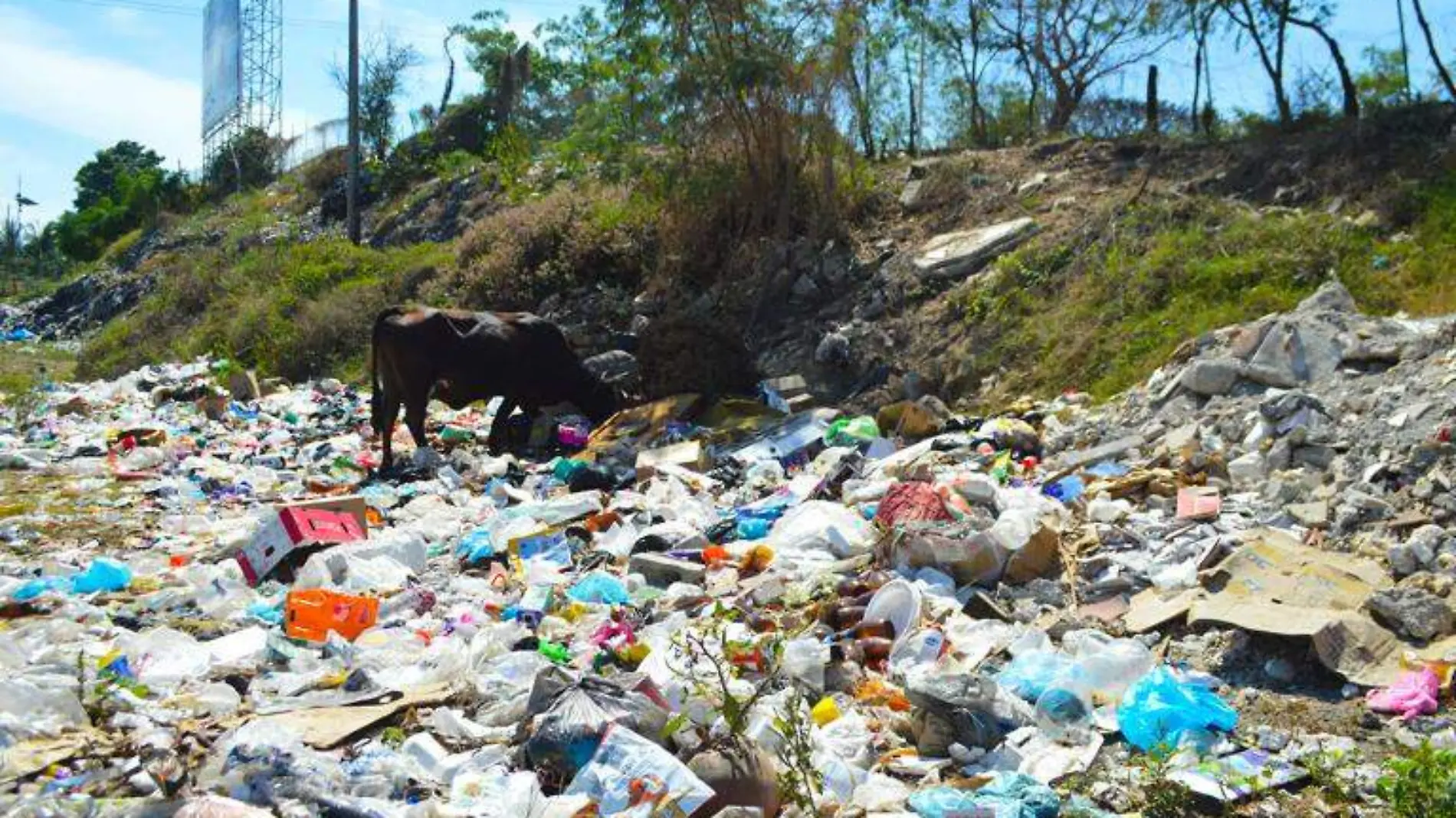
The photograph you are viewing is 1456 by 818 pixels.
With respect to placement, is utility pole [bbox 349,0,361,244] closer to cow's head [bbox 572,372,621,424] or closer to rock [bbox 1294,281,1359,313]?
cow's head [bbox 572,372,621,424]

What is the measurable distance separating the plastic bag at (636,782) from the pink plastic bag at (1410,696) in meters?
2.15

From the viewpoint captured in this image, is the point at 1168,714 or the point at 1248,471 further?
the point at 1248,471

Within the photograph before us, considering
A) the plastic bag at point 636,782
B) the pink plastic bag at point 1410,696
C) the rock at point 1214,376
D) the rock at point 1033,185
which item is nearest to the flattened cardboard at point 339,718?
the plastic bag at point 636,782

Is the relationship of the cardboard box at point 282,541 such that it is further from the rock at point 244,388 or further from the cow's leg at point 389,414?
the rock at point 244,388

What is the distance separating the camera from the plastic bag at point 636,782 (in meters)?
3.18

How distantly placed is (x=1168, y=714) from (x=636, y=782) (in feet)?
A: 5.34

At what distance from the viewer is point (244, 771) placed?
3262mm

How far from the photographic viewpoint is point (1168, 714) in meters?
3.65

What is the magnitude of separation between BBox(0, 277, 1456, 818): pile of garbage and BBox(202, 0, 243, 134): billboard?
27.4m

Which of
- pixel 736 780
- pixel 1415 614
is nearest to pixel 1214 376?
pixel 1415 614

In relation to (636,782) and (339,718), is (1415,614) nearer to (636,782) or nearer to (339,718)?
(636,782)

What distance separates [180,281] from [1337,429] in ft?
64.5

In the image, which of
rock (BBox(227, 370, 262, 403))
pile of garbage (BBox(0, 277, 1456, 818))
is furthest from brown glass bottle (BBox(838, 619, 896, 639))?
rock (BBox(227, 370, 262, 403))

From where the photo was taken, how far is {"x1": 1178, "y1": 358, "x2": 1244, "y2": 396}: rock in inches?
280
